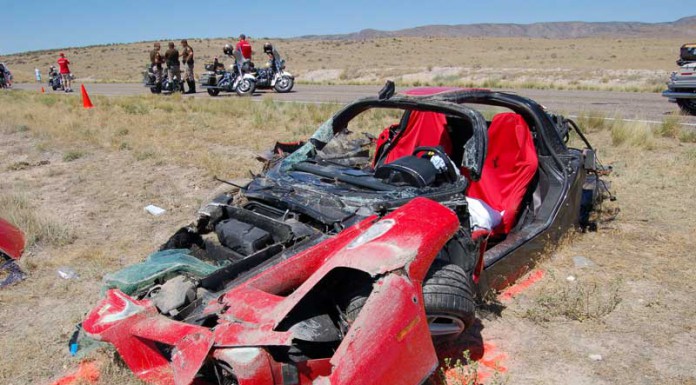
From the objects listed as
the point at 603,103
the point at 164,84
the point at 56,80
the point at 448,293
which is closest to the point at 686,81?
the point at 603,103

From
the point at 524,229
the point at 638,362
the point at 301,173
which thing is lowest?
the point at 638,362

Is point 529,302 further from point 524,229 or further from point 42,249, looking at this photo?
point 42,249

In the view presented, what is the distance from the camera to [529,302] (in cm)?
410

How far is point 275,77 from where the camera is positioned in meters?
20.9

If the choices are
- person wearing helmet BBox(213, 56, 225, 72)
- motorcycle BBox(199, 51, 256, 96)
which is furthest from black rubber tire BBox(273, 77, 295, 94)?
person wearing helmet BBox(213, 56, 225, 72)

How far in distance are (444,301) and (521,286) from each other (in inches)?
69.3

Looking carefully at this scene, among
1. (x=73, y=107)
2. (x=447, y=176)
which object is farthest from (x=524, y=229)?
(x=73, y=107)

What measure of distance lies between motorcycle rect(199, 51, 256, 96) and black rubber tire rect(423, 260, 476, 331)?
17.7 m

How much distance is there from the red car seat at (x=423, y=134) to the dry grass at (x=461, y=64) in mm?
18289

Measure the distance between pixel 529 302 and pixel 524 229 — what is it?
0.56 meters

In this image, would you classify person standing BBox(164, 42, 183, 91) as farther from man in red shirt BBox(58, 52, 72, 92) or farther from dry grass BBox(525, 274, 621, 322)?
dry grass BBox(525, 274, 621, 322)

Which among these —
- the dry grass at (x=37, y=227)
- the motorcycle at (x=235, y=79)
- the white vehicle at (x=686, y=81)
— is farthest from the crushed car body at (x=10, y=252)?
the motorcycle at (x=235, y=79)

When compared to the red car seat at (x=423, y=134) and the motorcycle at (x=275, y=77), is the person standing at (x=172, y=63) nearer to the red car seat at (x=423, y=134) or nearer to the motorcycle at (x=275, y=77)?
the motorcycle at (x=275, y=77)

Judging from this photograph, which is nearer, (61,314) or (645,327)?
(645,327)
